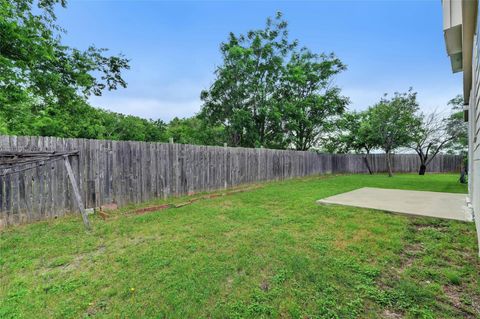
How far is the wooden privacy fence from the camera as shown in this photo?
3.58 meters

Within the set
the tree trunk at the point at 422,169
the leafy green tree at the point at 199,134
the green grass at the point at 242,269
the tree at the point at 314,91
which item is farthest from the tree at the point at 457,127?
the leafy green tree at the point at 199,134

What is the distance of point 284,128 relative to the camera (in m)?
15.4

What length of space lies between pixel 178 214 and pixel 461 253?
437 centimetres

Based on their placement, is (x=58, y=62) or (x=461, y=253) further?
(x=58, y=62)

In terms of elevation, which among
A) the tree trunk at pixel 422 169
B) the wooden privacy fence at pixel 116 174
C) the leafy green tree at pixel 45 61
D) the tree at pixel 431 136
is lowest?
the tree trunk at pixel 422 169

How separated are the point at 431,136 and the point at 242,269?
18981 millimetres

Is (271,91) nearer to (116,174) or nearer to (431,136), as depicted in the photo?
(431,136)

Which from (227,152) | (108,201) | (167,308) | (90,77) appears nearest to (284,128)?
(227,152)

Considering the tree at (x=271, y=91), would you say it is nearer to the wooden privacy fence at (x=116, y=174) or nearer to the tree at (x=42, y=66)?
the wooden privacy fence at (x=116, y=174)

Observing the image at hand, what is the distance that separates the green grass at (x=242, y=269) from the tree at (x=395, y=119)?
12541 mm

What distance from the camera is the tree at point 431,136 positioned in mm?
14616

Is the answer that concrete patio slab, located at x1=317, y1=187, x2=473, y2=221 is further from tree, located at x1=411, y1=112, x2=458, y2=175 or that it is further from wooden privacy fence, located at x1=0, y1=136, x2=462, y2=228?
tree, located at x1=411, y1=112, x2=458, y2=175

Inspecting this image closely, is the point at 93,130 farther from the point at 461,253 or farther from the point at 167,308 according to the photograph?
the point at 461,253

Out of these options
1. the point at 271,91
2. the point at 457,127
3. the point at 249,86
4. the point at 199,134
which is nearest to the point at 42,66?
the point at 249,86
